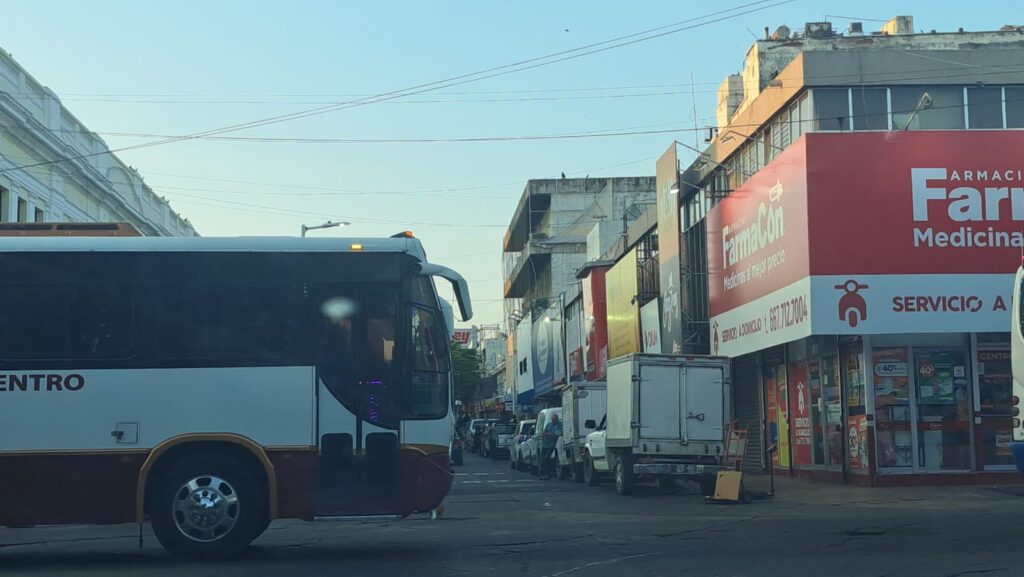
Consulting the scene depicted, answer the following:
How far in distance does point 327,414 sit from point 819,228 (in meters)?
13.5

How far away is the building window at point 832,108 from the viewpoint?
2628 cm

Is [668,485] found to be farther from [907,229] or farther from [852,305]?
[907,229]

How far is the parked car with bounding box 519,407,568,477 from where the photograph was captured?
33.5 meters

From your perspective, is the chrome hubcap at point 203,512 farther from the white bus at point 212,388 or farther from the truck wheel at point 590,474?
the truck wheel at point 590,474

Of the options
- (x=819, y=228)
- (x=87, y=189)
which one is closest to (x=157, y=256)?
(x=819, y=228)

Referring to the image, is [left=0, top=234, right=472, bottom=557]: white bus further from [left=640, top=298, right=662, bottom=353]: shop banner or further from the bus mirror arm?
[left=640, top=298, right=662, bottom=353]: shop banner

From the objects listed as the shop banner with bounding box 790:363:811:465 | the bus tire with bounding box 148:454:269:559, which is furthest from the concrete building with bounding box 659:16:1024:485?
the bus tire with bounding box 148:454:269:559

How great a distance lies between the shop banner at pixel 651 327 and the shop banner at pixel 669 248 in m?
0.95

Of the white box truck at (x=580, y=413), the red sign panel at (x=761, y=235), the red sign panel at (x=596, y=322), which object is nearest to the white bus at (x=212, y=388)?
the red sign panel at (x=761, y=235)

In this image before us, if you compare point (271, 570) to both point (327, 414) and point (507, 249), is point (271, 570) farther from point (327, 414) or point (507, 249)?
point (507, 249)

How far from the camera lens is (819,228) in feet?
75.2

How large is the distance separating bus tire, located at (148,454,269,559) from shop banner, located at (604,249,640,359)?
2875 centimetres

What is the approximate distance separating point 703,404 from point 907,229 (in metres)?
5.06

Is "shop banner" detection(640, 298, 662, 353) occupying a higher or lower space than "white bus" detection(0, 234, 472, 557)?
higher
